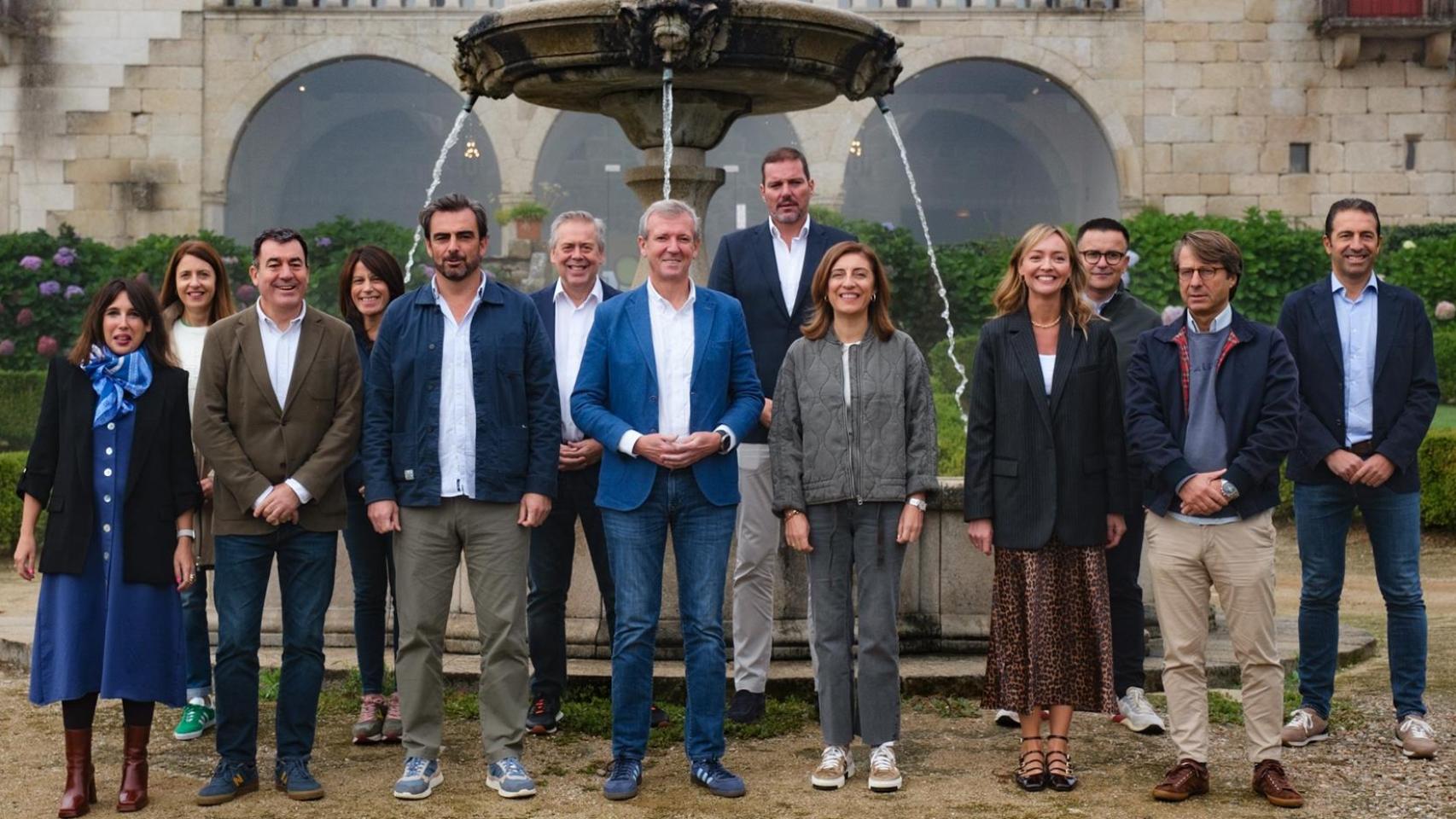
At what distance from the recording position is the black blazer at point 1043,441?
4.77m

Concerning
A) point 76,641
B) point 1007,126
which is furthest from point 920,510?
point 1007,126

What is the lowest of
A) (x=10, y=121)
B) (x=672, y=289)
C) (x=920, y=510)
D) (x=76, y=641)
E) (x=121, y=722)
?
(x=121, y=722)

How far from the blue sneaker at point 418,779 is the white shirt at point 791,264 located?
6.51 ft

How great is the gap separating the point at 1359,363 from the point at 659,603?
2409 mm

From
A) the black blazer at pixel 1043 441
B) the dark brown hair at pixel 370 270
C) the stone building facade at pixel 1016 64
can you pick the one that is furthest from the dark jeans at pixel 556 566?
the stone building facade at pixel 1016 64

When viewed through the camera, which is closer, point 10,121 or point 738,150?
point 10,121

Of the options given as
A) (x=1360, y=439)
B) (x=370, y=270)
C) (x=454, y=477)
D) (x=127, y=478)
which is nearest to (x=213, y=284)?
(x=370, y=270)

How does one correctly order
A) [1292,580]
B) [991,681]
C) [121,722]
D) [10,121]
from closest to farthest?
[991,681] → [121,722] → [1292,580] → [10,121]

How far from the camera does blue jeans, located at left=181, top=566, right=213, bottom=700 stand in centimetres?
542

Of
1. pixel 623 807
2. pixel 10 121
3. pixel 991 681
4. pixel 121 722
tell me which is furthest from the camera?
pixel 10 121

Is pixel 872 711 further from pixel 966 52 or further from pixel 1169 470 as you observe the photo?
pixel 966 52

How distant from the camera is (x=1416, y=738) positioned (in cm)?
505

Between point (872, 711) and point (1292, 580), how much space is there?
5806 mm

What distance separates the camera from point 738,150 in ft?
86.4
